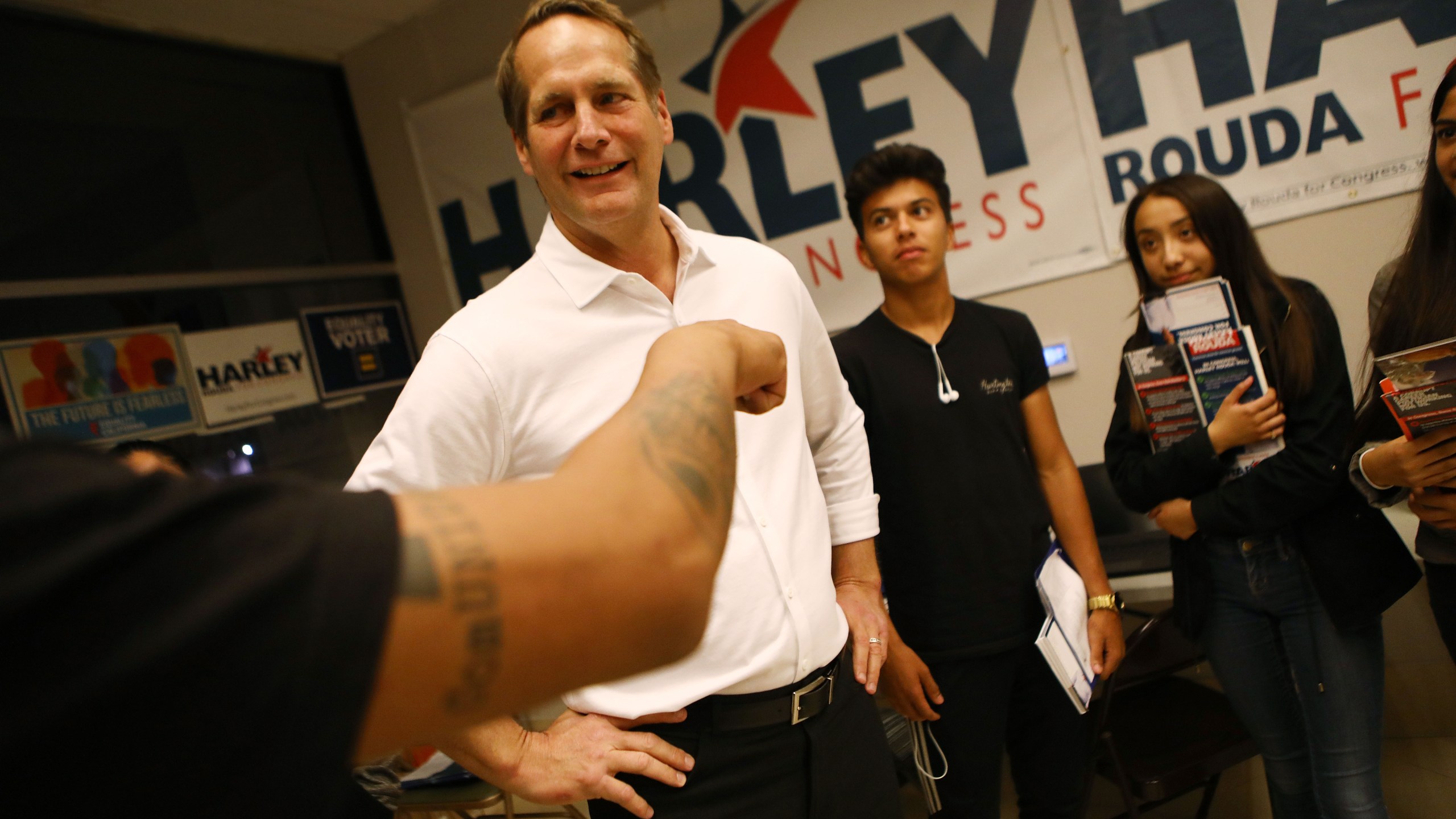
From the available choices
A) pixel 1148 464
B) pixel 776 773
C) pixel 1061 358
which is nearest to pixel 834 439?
pixel 776 773

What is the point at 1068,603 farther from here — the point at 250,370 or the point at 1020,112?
the point at 250,370

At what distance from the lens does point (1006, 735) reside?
2.25 metres

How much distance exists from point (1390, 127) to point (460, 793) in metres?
3.91

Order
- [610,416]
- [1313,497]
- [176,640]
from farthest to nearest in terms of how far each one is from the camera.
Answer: [1313,497], [610,416], [176,640]

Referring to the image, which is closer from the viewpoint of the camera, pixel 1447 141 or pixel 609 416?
pixel 609 416

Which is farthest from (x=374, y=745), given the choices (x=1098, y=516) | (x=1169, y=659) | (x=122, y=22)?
(x=122, y=22)

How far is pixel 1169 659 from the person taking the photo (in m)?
2.55

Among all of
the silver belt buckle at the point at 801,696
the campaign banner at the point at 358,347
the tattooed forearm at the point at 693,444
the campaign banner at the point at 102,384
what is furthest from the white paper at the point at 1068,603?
the campaign banner at the point at 358,347

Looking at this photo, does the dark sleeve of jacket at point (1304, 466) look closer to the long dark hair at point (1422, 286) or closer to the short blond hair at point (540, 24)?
the long dark hair at point (1422, 286)

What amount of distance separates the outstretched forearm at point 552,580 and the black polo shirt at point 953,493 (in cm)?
165

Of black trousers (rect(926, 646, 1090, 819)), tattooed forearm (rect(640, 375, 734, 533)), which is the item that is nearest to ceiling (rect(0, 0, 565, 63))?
black trousers (rect(926, 646, 1090, 819))

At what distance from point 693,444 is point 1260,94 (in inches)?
133

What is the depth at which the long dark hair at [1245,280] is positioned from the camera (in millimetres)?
1923

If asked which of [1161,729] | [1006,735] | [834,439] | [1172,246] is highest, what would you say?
[1172,246]
